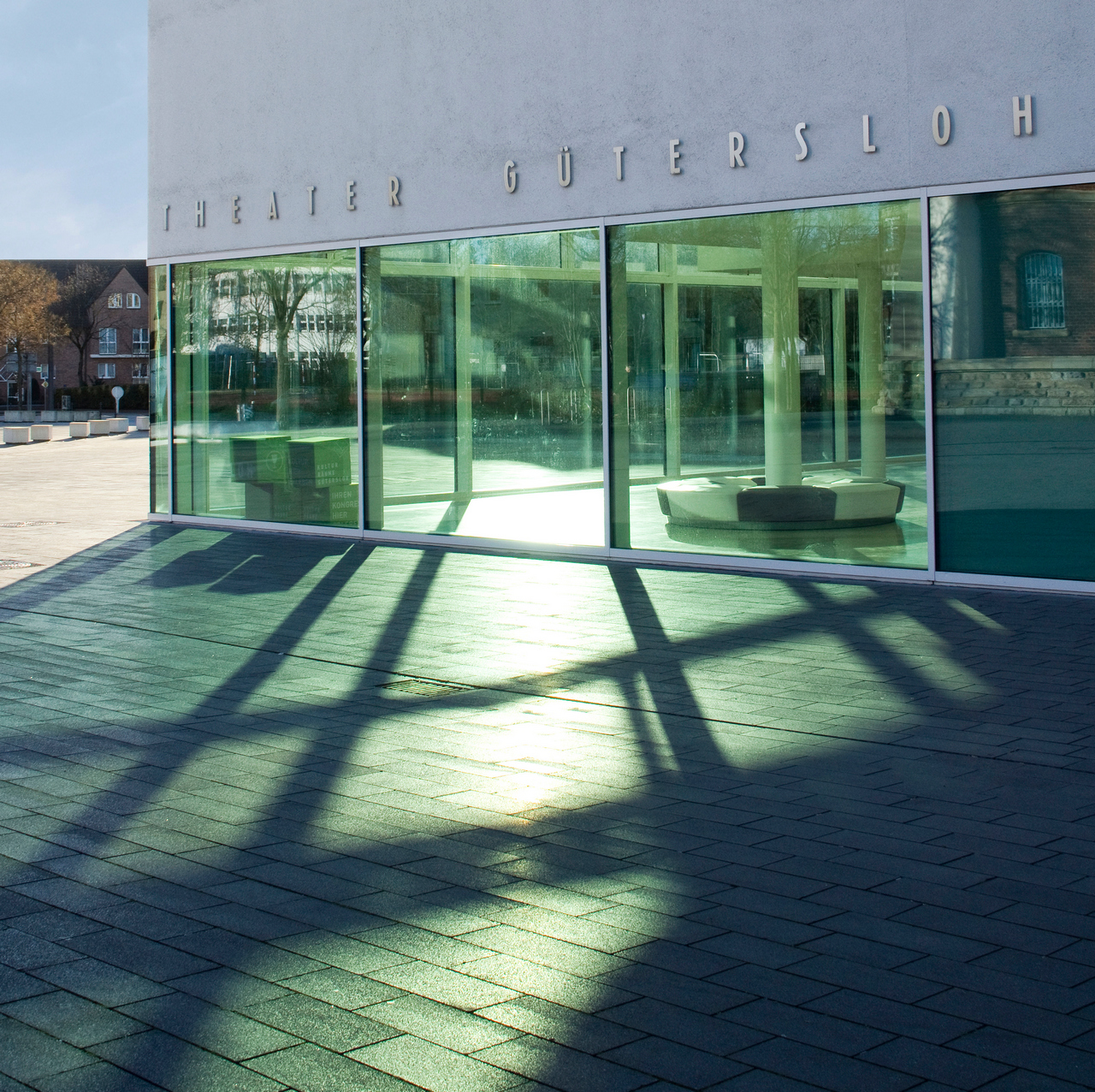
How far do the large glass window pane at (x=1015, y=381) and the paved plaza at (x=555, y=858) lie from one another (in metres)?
1.17

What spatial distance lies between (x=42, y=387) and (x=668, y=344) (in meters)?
95.6

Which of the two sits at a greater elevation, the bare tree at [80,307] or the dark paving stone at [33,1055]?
the bare tree at [80,307]

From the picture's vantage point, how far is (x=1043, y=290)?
34.8 ft

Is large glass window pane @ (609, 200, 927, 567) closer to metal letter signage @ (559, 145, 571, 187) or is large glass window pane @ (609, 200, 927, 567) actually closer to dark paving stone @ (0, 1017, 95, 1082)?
metal letter signage @ (559, 145, 571, 187)

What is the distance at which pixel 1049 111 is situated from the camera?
10344mm

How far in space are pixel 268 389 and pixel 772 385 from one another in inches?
264

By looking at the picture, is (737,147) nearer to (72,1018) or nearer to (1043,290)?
(1043,290)

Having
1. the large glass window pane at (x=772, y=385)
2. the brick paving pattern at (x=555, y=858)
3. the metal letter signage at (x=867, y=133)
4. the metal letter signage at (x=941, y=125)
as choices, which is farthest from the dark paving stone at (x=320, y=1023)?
the metal letter signage at (x=867, y=133)

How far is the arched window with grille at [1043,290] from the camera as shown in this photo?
10492mm

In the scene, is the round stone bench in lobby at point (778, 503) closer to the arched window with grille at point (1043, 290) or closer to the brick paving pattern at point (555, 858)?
the arched window with grille at point (1043, 290)

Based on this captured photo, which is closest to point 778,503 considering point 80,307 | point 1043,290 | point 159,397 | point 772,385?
point 772,385

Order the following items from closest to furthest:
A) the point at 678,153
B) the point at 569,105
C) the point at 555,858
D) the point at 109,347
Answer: the point at 555,858
the point at 678,153
the point at 569,105
the point at 109,347

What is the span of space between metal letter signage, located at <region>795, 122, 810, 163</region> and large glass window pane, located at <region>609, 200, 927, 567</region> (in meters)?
0.50

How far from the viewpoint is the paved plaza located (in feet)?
11.4
